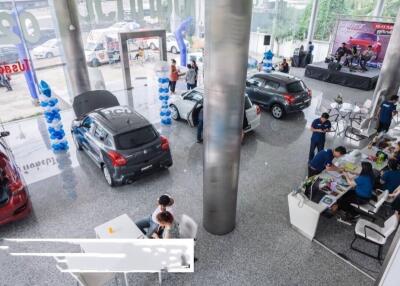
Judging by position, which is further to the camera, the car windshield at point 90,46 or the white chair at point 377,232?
the car windshield at point 90,46

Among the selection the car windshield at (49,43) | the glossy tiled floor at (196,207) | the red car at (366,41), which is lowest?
the glossy tiled floor at (196,207)

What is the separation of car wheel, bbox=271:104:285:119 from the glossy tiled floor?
596 millimetres

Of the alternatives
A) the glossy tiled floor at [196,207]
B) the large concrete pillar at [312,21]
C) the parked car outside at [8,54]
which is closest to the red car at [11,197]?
the glossy tiled floor at [196,207]

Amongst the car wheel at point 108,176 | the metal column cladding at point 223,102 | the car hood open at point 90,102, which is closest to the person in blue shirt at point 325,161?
the metal column cladding at point 223,102

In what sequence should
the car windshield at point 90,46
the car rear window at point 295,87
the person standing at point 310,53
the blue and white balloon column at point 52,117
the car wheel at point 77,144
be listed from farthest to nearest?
the person standing at point 310,53, the car windshield at point 90,46, the car rear window at point 295,87, the car wheel at point 77,144, the blue and white balloon column at point 52,117

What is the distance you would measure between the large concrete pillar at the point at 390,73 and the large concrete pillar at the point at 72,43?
969 centimetres

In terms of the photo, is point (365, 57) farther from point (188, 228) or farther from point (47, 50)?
point (188, 228)

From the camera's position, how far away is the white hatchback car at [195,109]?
8602 millimetres

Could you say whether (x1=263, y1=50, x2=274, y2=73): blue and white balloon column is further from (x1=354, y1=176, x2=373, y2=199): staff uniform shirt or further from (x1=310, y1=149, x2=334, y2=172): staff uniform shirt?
(x1=354, y1=176, x2=373, y2=199): staff uniform shirt

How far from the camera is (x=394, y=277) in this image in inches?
115

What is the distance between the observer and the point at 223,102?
13.8 feet

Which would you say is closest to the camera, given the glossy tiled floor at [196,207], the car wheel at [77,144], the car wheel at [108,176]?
the glossy tiled floor at [196,207]

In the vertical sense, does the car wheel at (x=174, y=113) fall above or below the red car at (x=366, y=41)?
below

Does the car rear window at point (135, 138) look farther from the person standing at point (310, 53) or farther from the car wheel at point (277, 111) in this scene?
the person standing at point (310, 53)
